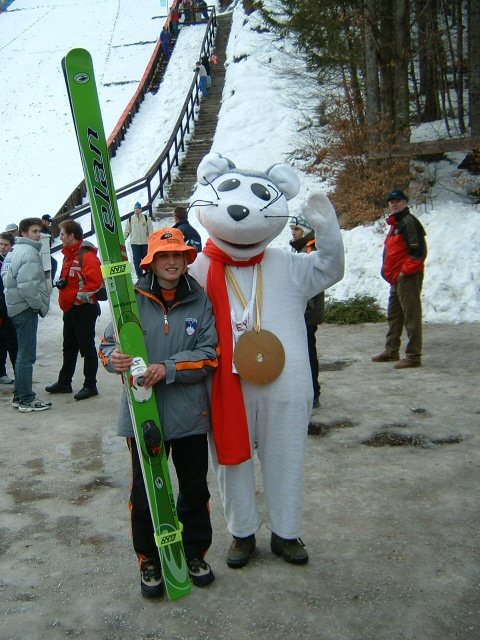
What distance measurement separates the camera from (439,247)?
35.0ft

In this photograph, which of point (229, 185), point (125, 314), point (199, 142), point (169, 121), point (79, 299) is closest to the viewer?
point (125, 314)

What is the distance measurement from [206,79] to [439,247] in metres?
16.0

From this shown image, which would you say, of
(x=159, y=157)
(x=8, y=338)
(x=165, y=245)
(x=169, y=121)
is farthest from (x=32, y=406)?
(x=169, y=121)

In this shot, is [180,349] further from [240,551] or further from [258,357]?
[240,551]

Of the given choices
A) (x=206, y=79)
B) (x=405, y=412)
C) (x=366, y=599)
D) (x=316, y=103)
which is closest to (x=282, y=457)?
(x=366, y=599)

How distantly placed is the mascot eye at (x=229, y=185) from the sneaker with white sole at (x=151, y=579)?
1899 millimetres

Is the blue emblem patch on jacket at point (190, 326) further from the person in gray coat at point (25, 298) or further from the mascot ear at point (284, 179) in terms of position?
the person in gray coat at point (25, 298)

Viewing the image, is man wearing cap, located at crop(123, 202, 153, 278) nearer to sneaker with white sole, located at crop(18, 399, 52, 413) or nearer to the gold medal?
sneaker with white sole, located at crop(18, 399, 52, 413)

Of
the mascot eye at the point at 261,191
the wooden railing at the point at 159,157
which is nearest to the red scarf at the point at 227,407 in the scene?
the mascot eye at the point at 261,191

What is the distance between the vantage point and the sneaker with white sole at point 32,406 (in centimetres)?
679

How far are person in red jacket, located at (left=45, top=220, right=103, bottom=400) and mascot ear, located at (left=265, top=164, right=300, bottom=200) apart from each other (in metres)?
3.62

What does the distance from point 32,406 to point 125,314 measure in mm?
3932

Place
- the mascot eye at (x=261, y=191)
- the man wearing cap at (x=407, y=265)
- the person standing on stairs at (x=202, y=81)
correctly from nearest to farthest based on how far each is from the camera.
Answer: the mascot eye at (x=261, y=191) → the man wearing cap at (x=407, y=265) → the person standing on stairs at (x=202, y=81)

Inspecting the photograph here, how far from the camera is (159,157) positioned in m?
18.6
